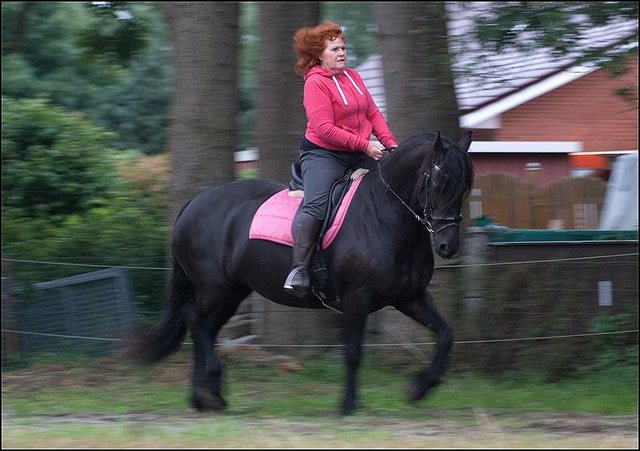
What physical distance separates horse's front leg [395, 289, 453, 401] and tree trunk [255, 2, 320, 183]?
3.71m

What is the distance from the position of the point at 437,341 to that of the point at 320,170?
1635mm

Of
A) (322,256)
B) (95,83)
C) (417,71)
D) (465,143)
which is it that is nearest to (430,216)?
(465,143)

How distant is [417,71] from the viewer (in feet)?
34.9

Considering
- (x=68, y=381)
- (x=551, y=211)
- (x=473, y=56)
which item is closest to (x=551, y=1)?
(x=473, y=56)

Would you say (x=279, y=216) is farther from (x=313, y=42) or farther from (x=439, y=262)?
(x=439, y=262)

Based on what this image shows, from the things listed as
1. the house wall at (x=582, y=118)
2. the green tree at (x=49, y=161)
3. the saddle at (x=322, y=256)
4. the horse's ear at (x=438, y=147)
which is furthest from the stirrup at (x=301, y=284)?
the house wall at (x=582, y=118)

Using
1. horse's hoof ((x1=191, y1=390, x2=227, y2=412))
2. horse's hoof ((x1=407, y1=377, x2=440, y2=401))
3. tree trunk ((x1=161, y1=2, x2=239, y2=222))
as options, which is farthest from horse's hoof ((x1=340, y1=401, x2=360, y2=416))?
tree trunk ((x1=161, y1=2, x2=239, y2=222))

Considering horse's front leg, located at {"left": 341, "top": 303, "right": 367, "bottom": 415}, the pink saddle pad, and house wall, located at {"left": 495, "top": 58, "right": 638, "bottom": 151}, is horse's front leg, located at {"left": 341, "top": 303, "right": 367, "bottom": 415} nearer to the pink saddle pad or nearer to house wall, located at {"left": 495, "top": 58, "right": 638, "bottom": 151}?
the pink saddle pad

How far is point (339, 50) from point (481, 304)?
11.9 feet

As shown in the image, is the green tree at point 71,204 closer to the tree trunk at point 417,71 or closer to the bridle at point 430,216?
the tree trunk at point 417,71

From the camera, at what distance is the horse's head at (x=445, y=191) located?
24.1 feet

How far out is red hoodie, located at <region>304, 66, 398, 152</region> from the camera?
25.5 feet

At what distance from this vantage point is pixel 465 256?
1082 centimetres

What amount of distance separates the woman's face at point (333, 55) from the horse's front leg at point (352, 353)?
1.88 metres
